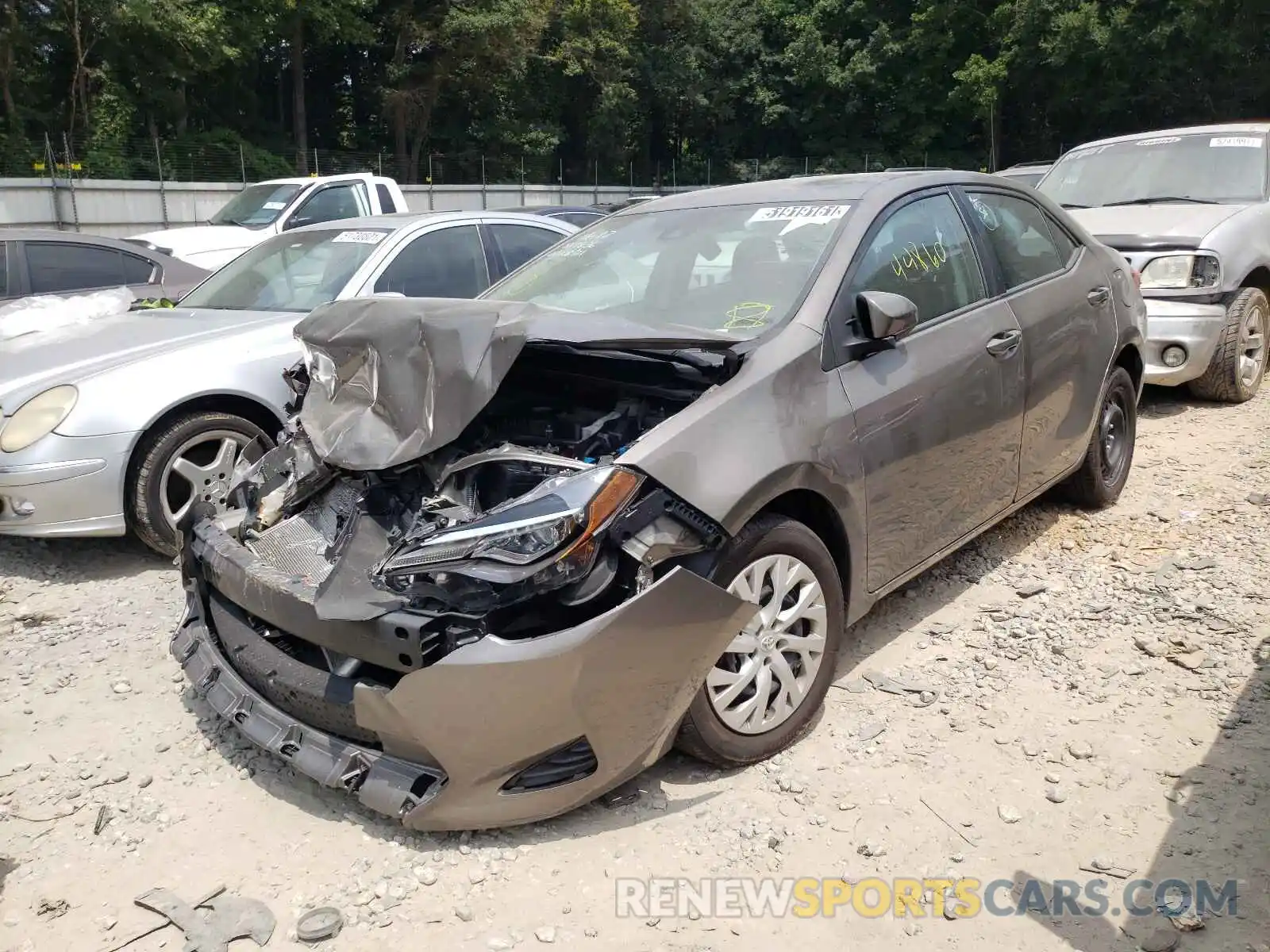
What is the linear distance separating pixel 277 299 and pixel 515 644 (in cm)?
376

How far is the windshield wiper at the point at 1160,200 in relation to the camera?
23.8 feet

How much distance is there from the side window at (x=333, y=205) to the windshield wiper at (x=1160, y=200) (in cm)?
793

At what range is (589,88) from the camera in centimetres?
4066

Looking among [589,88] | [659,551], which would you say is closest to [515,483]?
[659,551]

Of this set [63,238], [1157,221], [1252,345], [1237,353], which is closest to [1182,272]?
[1157,221]

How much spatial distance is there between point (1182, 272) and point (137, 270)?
7738 mm

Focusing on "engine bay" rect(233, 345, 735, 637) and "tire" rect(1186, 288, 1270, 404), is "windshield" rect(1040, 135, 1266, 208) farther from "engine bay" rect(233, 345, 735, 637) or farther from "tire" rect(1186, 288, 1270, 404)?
"engine bay" rect(233, 345, 735, 637)

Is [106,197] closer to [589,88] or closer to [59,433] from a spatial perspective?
[59,433]

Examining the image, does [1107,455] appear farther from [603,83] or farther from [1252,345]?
[603,83]

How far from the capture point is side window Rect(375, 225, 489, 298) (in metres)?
5.39

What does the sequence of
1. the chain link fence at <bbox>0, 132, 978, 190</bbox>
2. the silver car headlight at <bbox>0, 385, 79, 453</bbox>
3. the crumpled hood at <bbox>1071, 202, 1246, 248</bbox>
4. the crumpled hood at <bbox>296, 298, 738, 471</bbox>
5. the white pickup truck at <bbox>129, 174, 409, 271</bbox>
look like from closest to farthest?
the crumpled hood at <bbox>296, 298, 738, 471</bbox> → the silver car headlight at <bbox>0, 385, 79, 453</bbox> → the crumpled hood at <bbox>1071, 202, 1246, 248</bbox> → the white pickup truck at <bbox>129, 174, 409, 271</bbox> → the chain link fence at <bbox>0, 132, 978, 190</bbox>

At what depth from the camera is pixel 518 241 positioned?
20.2ft

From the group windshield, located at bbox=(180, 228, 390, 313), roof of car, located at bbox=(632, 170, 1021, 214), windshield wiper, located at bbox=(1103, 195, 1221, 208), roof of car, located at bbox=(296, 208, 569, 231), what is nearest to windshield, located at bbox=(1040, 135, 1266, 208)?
windshield wiper, located at bbox=(1103, 195, 1221, 208)

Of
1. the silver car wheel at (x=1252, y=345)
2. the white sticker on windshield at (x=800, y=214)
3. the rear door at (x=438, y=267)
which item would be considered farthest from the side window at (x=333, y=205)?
the silver car wheel at (x=1252, y=345)
